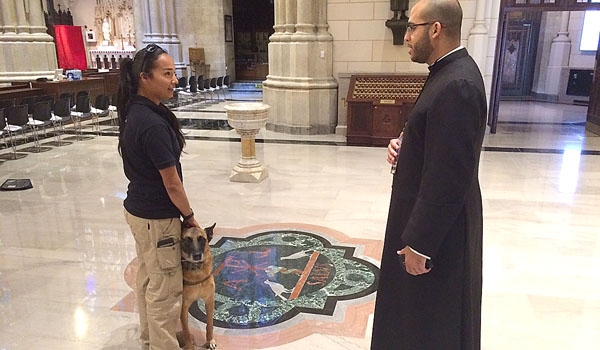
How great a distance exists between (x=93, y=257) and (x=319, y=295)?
6.51 ft

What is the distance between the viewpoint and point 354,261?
3814mm

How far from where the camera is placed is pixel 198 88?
14.0 meters

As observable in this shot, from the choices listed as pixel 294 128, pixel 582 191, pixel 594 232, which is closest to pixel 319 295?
pixel 594 232

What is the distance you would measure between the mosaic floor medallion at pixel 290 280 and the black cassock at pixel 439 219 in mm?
1020

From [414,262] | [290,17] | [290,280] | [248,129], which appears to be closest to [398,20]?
[290,17]

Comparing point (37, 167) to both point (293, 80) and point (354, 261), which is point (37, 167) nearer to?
point (293, 80)

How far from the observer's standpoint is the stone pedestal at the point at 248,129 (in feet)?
18.6

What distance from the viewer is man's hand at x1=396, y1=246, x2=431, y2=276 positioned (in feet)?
5.51

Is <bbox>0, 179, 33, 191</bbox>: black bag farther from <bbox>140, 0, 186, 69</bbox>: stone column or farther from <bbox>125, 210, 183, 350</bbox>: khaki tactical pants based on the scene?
<bbox>140, 0, 186, 69</bbox>: stone column

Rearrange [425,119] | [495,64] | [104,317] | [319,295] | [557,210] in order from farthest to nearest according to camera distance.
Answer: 1. [495,64]
2. [557,210]
3. [319,295]
4. [104,317]
5. [425,119]

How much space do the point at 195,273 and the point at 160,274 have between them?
19cm

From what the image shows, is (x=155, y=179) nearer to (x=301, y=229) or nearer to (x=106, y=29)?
(x=301, y=229)

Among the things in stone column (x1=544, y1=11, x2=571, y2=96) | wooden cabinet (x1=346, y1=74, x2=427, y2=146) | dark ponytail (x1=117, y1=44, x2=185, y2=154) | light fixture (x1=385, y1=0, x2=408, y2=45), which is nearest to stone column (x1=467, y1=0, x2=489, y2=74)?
wooden cabinet (x1=346, y1=74, x2=427, y2=146)

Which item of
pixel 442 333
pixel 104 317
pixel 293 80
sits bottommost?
pixel 104 317
